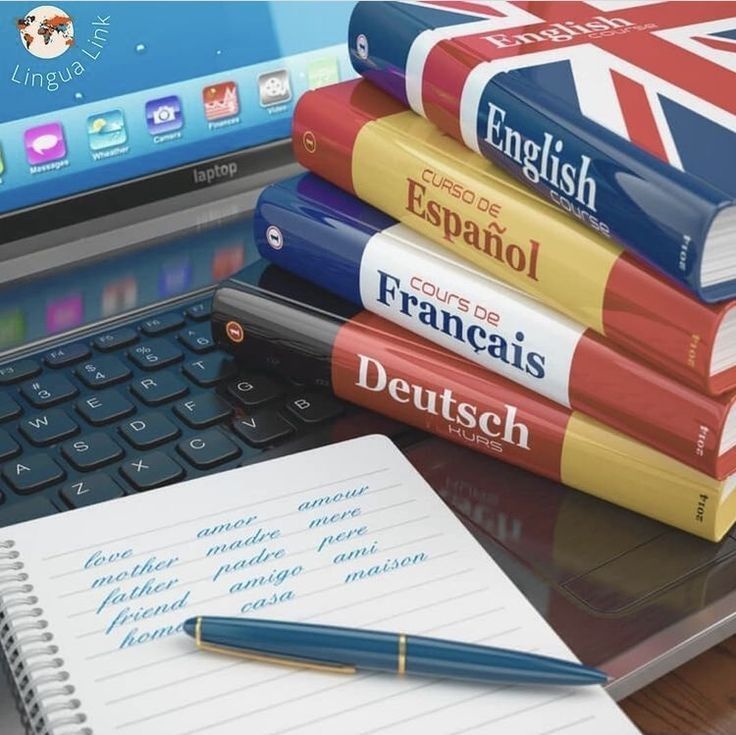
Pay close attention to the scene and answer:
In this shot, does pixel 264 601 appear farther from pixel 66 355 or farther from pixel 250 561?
pixel 66 355

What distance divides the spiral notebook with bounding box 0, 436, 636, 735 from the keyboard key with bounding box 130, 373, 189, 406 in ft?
0.29

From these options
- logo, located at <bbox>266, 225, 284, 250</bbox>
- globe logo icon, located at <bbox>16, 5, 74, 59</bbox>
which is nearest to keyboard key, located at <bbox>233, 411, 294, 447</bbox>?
logo, located at <bbox>266, 225, 284, 250</bbox>

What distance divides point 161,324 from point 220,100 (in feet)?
0.77

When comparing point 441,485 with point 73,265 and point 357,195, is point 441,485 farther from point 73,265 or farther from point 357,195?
point 73,265

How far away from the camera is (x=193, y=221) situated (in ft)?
2.97

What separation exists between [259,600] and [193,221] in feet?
1.41

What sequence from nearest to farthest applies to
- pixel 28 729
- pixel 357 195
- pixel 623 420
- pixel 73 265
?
pixel 28 729 → pixel 623 420 → pixel 357 195 → pixel 73 265

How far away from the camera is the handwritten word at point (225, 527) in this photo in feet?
1.91

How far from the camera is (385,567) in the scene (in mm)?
562

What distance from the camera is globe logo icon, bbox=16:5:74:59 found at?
32.1 inches

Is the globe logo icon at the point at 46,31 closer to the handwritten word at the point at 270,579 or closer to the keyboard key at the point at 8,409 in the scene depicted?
the keyboard key at the point at 8,409

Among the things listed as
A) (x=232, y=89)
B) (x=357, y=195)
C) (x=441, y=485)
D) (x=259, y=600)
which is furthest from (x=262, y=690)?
(x=232, y=89)

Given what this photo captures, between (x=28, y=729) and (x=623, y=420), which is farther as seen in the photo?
(x=623, y=420)

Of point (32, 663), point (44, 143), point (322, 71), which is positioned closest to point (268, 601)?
point (32, 663)
